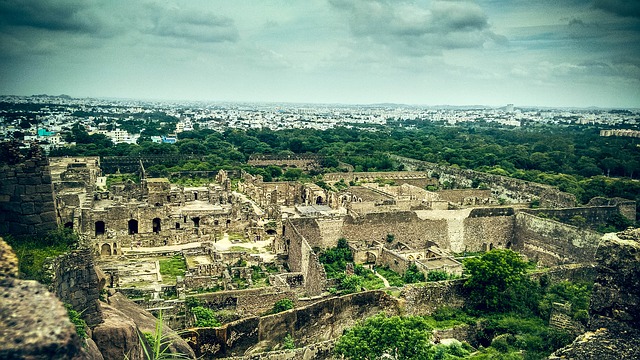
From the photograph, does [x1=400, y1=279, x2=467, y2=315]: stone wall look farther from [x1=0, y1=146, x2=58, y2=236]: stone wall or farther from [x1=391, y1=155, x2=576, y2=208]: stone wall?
[x1=391, y1=155, x2=576, y2=208]: stone wall

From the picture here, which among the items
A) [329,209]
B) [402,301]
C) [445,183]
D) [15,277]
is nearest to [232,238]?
[329,209]

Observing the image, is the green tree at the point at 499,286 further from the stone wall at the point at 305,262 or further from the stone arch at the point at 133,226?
the stone arch at the point at 133,226

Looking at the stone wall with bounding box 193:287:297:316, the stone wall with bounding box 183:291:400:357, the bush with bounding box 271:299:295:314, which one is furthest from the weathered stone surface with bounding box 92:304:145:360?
the bush with bounding box 271:299:295:314

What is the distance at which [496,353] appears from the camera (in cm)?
1307

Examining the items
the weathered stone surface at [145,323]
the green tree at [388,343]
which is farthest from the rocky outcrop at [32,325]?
the green tree at [388,343]

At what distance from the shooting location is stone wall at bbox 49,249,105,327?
7230 millimetres

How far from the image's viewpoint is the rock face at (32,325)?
2.75 metres

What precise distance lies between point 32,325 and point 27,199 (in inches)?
236

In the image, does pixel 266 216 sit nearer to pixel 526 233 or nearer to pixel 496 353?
pixel 526 233

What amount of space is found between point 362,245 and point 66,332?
21.7m

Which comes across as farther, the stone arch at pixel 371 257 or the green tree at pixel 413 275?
the stone arch at pixel 371 257

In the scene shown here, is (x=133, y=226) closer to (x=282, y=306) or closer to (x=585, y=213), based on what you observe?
(x=282, y=306)

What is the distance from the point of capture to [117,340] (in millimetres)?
7469

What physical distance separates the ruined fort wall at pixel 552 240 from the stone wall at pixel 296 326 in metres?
12.3
